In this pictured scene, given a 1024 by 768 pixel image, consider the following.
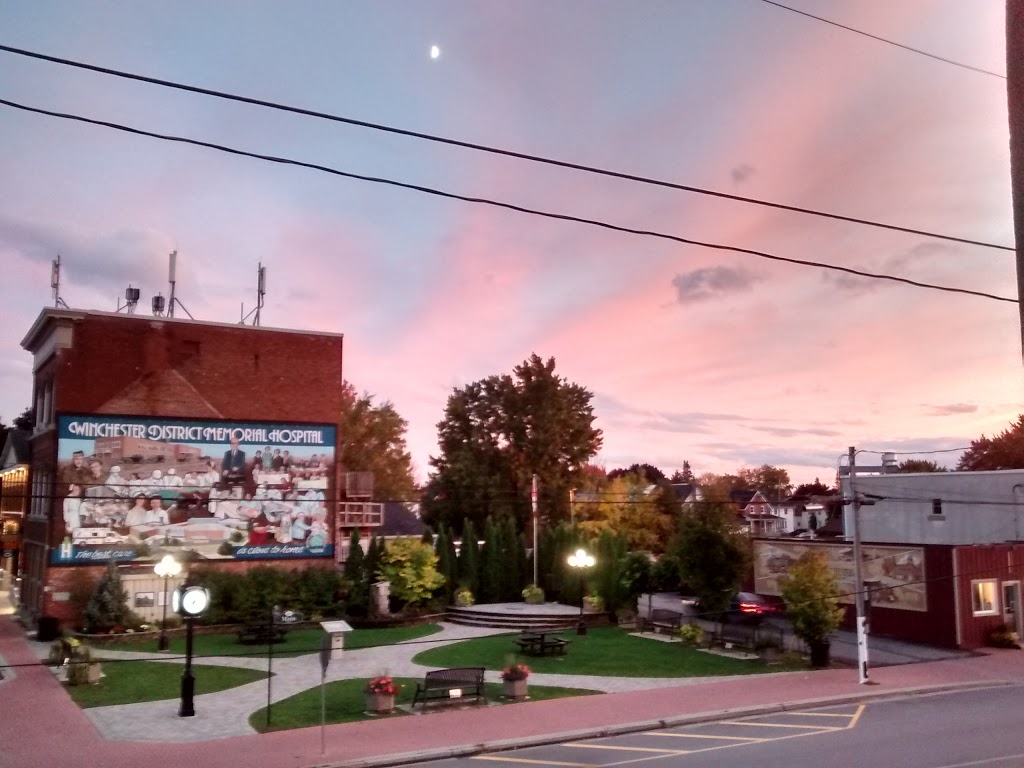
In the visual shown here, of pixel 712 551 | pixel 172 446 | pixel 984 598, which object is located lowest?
pixel 984 598

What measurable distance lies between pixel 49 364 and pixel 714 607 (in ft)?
90.7

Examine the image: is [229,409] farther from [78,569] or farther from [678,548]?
[678,548]

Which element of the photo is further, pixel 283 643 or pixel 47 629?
pixel 47 629

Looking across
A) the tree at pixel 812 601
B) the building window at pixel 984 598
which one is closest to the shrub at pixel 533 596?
the tree at pixel 812 601

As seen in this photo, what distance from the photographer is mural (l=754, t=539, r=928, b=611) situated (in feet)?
107

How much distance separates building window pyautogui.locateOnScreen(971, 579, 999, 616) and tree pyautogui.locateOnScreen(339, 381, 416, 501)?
50.3 m

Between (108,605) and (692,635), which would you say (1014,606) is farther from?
(108,605)

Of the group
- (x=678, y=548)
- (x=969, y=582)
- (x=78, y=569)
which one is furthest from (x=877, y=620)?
(x=78, y=569)

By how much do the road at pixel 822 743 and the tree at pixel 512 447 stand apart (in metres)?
41.4

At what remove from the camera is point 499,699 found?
2223cm

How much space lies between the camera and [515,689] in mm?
22078

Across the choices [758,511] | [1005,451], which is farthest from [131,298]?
[758,511]

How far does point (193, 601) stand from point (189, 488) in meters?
15.4

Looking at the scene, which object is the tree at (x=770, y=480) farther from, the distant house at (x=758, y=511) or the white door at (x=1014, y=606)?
the white door at (x=1014, y=606)
